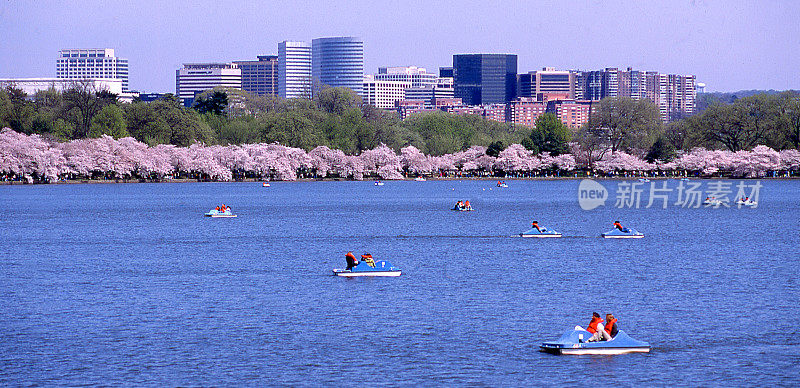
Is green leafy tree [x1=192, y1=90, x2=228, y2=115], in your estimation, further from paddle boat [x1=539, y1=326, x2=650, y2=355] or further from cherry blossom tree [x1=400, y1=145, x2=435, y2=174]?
paddle boat [x1=539, y1=326, x2=650, y2=355]

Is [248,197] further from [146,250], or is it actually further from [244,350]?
[244,350]

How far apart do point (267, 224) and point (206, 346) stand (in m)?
51.1

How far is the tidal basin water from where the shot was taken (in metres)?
30.2

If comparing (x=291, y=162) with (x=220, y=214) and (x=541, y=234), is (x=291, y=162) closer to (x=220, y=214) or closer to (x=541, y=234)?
(x=220, y=214)

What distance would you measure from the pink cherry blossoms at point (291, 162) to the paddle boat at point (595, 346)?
5024 inches

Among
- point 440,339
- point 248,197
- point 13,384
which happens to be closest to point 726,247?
point 440,339

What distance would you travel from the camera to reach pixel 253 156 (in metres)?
168

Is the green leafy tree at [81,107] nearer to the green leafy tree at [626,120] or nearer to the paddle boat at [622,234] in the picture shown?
the green leafy tree at [626,120]

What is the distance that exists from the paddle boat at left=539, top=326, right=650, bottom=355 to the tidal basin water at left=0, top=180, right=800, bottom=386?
0.42 metres

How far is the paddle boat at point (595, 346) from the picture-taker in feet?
104

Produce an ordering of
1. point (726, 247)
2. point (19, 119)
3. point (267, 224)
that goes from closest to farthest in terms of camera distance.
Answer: point (726, 247) → point (267, 224) → point (19, 119)

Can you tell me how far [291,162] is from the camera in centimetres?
17100

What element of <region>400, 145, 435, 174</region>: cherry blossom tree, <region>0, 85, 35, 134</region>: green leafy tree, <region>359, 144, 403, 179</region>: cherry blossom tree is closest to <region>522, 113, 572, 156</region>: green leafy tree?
<region>400, 145, 435, 174</region>: cherry blossom tree

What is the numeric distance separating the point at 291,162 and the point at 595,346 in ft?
465
